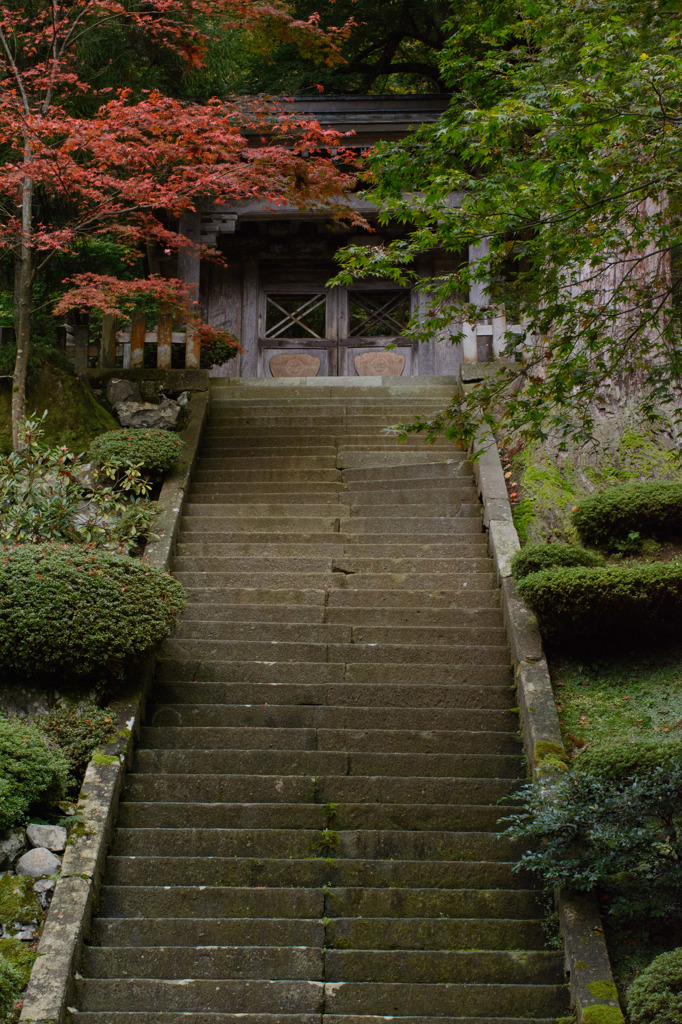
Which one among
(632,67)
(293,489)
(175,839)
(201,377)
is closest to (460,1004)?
(175,839)

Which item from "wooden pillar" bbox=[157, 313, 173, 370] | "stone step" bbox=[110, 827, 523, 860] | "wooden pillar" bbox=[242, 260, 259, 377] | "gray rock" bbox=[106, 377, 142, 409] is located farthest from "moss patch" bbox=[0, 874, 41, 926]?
"wooden pillar" bbox=[242, 260, 259, 377]

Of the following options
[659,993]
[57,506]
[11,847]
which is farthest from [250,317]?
[659,993]

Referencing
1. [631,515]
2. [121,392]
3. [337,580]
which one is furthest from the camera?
[121,392]

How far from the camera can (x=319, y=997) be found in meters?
4.84

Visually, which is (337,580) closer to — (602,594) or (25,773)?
(602,594)

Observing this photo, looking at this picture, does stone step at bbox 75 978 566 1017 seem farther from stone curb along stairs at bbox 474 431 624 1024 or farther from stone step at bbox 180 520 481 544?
stone step at bbox 180 520 481 544

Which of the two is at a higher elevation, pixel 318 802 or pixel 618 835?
pixel 618 835

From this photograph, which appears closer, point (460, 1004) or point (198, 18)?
point (460, 1004)

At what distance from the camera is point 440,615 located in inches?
304

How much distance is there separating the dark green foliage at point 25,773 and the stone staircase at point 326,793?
0.50m

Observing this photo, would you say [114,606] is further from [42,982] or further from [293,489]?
[293,489]

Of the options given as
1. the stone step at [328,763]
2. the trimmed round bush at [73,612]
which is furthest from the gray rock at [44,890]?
the trimmed round bush at [73,612]

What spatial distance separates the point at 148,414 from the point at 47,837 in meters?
6.63

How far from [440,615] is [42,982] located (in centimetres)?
407
